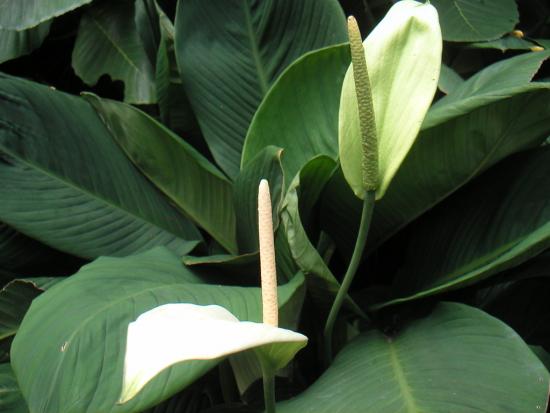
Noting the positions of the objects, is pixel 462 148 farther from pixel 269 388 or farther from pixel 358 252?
pixel 269 388

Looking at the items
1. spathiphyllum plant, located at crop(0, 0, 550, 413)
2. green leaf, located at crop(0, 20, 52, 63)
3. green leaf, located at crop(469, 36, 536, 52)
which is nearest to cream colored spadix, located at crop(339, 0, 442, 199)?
spathiphyllum plant, located at crop(0, 0, 550, 413)

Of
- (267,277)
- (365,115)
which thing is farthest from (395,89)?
(267,277)

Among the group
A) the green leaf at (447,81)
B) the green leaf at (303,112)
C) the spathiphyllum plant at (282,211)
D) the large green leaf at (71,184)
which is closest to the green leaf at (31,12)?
the spathiphyllum plant at (282,211)

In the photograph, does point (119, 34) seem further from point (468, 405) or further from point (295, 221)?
point (468, 405)

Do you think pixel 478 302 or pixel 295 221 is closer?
pixel 295 221

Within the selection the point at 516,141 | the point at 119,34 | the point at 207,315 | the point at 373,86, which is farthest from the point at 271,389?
the point at 119,34

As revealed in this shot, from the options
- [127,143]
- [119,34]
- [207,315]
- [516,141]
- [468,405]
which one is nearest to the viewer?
[207,315]
